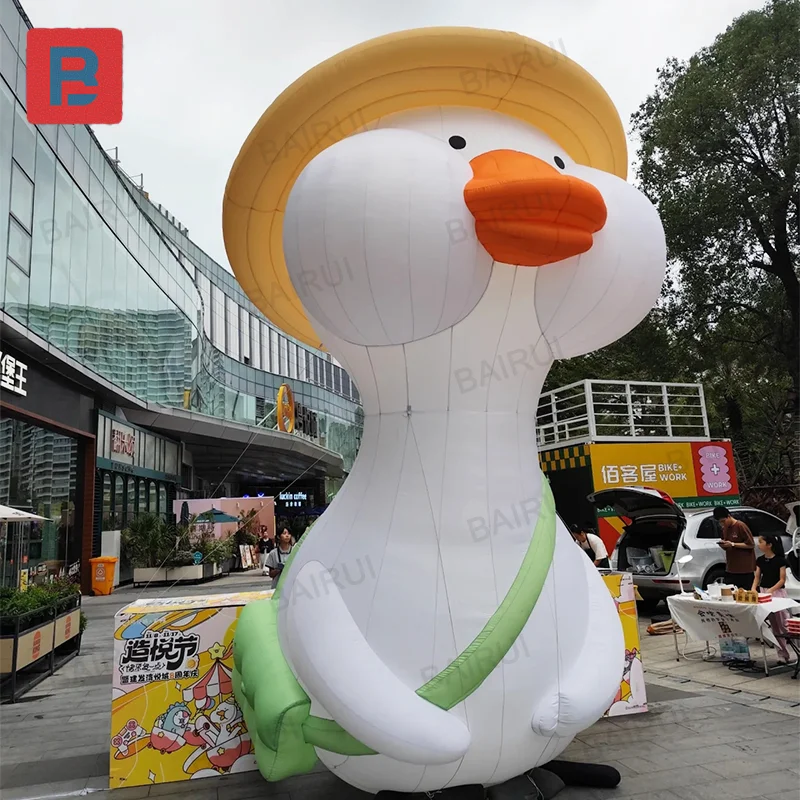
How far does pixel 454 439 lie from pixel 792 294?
15686mm

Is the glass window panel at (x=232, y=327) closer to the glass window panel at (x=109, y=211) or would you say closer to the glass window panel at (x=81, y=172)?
the glass window panel at (x=109, y=211)

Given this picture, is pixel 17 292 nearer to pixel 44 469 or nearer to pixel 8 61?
pixel 8 61

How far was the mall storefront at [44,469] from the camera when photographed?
11.4 metres

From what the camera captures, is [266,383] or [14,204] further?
[266,383]

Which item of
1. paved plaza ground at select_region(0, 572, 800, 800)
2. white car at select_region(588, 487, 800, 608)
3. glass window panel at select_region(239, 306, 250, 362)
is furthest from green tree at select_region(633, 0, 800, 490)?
glass window panel at select_region(239, 306, 250, 362)

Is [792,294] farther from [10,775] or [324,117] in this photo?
[10,775]

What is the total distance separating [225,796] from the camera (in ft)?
12.4

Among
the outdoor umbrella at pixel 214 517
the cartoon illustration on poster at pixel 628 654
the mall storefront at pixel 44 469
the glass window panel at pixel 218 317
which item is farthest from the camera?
the glass window panel at pixel 218 317

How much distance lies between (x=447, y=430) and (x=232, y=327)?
36.6m

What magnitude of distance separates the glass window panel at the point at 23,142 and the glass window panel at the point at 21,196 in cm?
19

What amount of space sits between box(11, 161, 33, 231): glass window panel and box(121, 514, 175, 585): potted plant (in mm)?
7927

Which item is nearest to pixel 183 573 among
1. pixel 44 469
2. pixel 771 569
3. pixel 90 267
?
pixel 44 469

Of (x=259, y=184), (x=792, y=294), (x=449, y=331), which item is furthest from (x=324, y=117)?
(x=792, y=294)

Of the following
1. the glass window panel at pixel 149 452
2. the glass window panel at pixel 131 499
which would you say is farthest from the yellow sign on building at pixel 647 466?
the glass window panel at pixel 149 452
